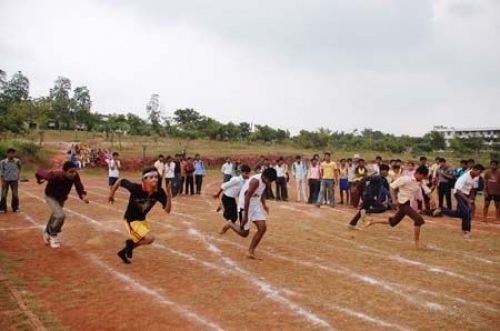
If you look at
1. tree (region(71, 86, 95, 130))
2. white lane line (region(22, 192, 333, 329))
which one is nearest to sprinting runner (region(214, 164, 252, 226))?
white lane line (region(22, 192, 333, 329))

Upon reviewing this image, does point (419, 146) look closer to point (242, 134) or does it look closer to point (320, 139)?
point (320, 139)

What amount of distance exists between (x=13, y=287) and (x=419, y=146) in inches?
2741

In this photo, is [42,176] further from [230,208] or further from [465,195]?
[465,195]

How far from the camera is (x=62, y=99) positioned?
61.0 meters

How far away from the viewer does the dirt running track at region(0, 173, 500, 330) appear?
5.91 m

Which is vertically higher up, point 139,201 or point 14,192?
point 139,201

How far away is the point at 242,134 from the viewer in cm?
6619

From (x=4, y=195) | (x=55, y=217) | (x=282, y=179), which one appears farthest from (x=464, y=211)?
(x=4, y=195)

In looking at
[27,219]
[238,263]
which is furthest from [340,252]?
[27,219]

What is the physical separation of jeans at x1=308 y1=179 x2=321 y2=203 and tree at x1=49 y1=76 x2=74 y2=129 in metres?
49.4

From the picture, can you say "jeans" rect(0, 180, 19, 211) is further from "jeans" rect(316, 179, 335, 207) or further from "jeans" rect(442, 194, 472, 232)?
"jeans" rect(442, 194, 472, 232)

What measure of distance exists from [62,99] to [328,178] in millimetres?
51568

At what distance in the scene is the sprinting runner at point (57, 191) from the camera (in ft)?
31.4

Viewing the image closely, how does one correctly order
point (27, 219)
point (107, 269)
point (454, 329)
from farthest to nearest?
point (27, 219) < point (107, 269) < point (454, 329)
